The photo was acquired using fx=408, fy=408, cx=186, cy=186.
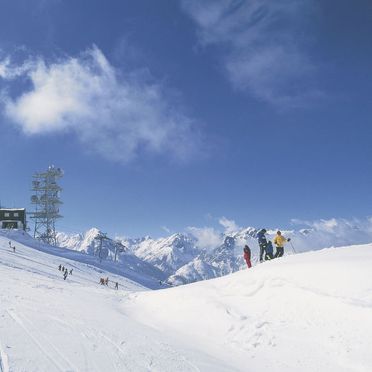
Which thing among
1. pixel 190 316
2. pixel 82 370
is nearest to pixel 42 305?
pixel 190 316

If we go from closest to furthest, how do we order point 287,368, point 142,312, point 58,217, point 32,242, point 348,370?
point 348,370 < point 287,368 < point 142,312 < point 32,242 < point 58,217

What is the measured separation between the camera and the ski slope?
963 cm

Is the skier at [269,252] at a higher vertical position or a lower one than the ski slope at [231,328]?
higher

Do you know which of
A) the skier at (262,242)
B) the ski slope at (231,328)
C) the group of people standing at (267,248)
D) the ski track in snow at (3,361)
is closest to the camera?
the ski track in snow at (3,361)

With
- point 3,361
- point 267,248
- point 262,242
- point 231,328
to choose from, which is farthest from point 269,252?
point 3,361

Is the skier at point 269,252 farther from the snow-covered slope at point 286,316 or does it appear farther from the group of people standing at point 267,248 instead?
the snow-covered slope at point 286,316

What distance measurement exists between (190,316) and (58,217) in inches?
4122

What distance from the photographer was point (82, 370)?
832 centimetres

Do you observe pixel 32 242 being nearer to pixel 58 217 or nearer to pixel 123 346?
pixel 58 217

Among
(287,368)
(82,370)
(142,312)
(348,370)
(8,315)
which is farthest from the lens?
(142,312)

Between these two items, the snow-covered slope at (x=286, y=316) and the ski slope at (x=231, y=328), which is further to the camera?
the snow-covered slope at (x=286, y=316)

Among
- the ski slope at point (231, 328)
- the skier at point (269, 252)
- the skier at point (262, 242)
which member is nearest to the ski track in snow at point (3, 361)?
the ski slope at point (231, 328)

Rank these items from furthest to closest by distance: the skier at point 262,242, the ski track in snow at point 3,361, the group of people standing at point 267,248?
the skier at point 262,242 → the group of people standing at point 267,248 → the ski track in snow at point 3,361

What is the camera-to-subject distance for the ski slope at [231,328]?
31.6ft
